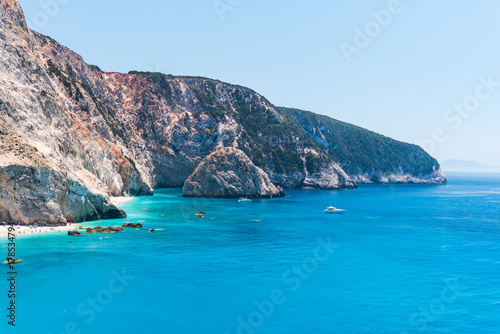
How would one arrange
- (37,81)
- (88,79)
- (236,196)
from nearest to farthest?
(37,81)
(236,196)
(88,79)

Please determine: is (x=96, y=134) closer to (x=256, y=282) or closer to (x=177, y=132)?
(x=177, y=132)

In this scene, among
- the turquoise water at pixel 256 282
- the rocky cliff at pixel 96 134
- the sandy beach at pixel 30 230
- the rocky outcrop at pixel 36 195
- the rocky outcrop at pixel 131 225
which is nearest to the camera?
the turquoise water at pixel 256 282

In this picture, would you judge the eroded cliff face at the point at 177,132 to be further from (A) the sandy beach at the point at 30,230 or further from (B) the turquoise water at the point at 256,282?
(B) the turquoise water at the point at 256,282

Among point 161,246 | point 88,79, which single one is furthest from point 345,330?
point 88,79

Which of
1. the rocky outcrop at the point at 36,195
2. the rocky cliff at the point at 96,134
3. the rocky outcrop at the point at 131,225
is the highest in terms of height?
the rocky cliff at the point at 96,134

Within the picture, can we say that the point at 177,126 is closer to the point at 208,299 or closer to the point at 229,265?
the point at 229,265

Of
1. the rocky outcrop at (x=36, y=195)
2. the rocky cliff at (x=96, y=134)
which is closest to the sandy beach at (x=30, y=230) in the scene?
the rocky outcrop at (x=36, y=195)

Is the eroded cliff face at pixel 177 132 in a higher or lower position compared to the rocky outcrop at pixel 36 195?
higher

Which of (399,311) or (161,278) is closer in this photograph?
(399,311)
